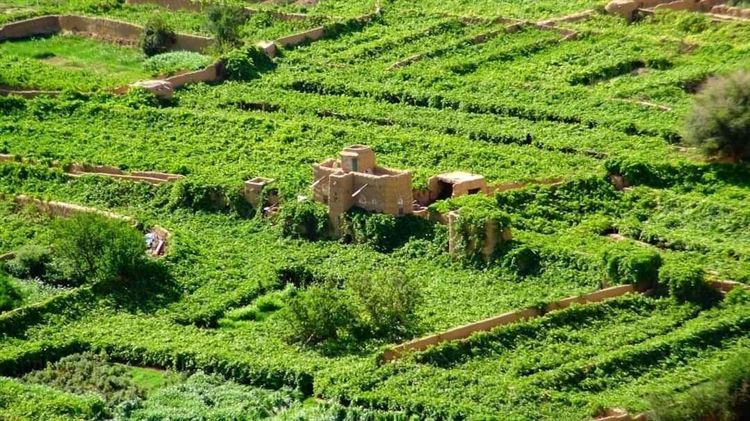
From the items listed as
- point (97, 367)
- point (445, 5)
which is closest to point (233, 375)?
point (97, 367)

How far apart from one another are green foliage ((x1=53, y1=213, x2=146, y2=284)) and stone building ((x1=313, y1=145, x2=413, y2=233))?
14.4ft

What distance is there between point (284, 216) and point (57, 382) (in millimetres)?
8294

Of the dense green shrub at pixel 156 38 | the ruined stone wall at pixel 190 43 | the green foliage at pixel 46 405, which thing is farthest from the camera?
the ruined stone wall at pixel 190 43

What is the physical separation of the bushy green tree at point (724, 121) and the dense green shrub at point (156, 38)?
63.1 ft

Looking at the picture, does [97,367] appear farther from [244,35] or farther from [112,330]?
[244,35]

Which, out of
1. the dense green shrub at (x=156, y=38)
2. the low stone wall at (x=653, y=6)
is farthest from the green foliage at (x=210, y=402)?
the low stone wall at (x=653, y=6)

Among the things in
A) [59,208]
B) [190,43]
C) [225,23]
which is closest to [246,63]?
[225,23]

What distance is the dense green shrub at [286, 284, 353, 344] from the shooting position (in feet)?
142

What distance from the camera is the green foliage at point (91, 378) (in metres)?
42.1

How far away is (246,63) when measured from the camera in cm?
6066

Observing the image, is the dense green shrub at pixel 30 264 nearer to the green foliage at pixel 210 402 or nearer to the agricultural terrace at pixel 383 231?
the agricultural terrace at pixel 383 231

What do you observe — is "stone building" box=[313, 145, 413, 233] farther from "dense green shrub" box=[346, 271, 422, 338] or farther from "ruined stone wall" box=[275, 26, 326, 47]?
"ruined stone wall" box=[275, 26, 326, 47]

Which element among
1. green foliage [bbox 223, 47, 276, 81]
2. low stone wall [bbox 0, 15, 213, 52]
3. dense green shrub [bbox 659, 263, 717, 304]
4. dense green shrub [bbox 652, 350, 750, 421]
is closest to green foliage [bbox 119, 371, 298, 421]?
dense green shrub [bbox 652, 350, 750, 421]

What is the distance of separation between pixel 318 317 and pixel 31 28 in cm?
2606
